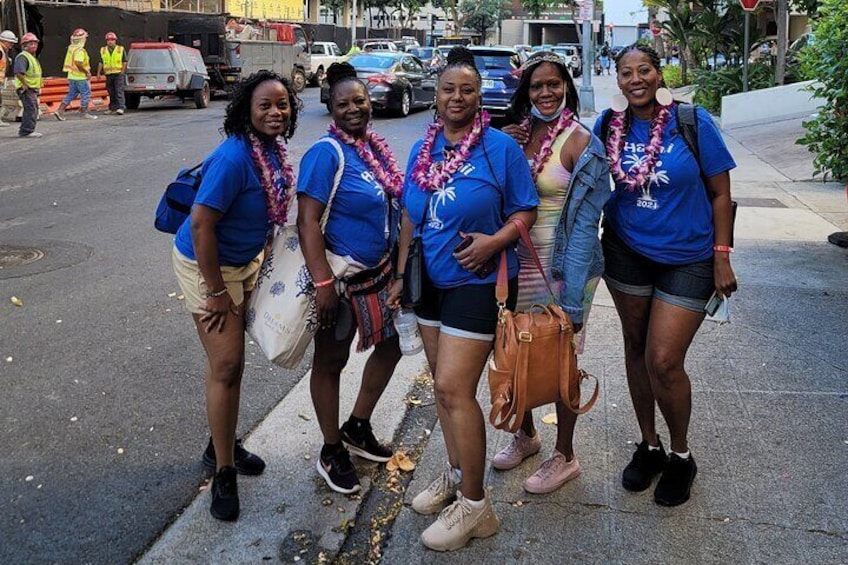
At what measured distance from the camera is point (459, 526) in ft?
10.4

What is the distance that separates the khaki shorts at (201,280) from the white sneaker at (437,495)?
3.63 feet

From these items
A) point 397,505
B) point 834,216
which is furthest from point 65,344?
point 834,216

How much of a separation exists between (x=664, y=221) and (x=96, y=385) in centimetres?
334

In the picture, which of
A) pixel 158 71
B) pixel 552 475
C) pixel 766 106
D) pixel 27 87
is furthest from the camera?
pixel 158 71

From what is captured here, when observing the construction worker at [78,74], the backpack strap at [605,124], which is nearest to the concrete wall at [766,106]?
the construction worker at [78,74]

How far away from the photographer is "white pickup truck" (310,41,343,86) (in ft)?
111

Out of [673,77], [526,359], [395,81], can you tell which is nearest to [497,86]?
[395,81]

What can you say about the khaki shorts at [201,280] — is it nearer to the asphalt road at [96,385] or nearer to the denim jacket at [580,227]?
the asphalt road at [96,385]

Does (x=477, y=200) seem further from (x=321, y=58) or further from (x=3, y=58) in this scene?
(x=321, y=58)

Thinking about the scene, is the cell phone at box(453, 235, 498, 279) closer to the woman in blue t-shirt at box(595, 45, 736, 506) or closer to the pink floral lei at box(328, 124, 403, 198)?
the pink floral lei at box(328, 124, 403, 198)

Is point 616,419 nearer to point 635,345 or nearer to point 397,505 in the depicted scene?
point 635,345

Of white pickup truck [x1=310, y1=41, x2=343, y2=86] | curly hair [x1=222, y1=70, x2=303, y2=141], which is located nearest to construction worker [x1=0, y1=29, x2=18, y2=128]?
white pickup truck [x1=310, y1=41, x2=343, y2=86]

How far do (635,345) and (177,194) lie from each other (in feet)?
6.54

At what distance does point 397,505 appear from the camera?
11.8 ft
